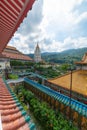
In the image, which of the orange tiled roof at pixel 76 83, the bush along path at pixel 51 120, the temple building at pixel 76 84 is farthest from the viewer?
the orange tiled roof at pixel 76 83

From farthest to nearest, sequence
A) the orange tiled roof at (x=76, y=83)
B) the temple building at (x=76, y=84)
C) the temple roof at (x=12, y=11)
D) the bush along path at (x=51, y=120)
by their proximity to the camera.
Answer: the orange tiled roof at (x=76, y=83), the temple building at (x=76, y=84), the bush along path at (x=51, y=120), the temple roof at (x=12, y=11)

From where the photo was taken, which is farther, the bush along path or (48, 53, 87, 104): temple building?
(48, 53, 87, 104): temple building

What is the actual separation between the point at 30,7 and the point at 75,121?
25.6 feet

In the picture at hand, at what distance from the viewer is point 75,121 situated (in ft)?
28.1

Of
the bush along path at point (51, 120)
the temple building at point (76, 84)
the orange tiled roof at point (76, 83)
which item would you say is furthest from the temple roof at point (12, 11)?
the orange tiled roof at point (76, 83)

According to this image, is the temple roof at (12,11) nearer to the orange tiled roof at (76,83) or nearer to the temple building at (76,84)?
the temple building at (76,84)

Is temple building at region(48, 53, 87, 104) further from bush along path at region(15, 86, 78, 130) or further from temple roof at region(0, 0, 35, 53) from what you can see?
temple roof at region(0, 0, 35, 53)

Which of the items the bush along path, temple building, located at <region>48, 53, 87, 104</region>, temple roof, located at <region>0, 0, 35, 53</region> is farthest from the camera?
temple building, located at <region>48, 53, 87, 104</region>

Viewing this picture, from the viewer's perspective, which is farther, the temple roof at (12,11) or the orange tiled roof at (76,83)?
the orange tiled roof at (76,83)

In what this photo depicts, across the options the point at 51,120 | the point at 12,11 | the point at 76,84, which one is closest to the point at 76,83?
the point at 76,84

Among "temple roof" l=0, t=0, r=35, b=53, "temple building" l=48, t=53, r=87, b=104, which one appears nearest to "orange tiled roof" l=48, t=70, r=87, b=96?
"temple building" l=48, t=53, r=87, b=104

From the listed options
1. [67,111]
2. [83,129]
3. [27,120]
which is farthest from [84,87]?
[27,120]

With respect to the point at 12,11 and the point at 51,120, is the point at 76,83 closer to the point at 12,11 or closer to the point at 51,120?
the point at 51,120

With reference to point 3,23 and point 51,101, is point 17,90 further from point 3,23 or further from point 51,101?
point 3,23
